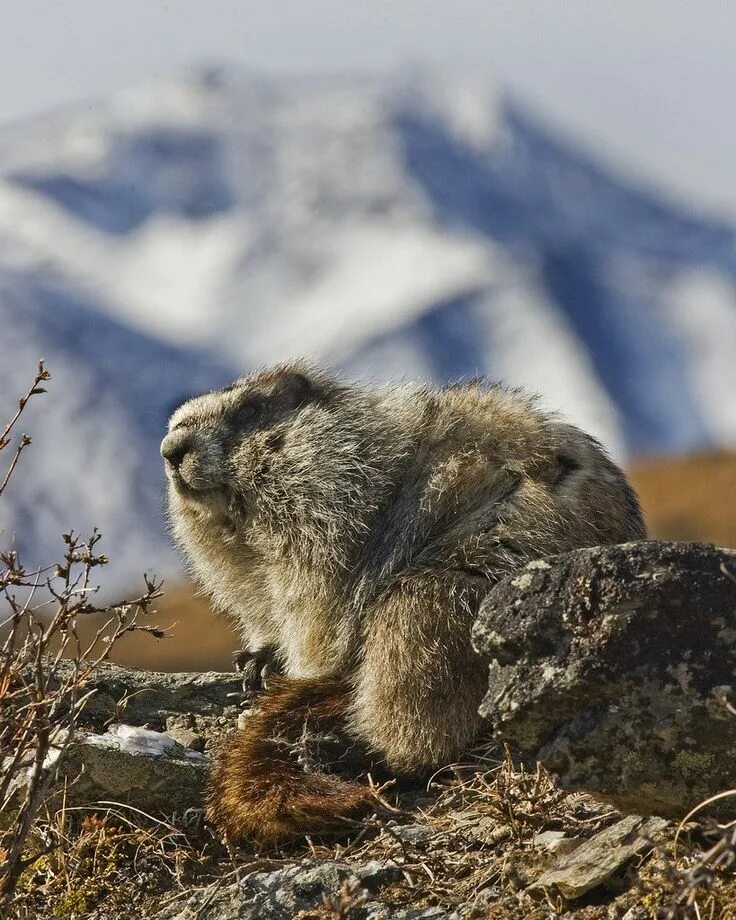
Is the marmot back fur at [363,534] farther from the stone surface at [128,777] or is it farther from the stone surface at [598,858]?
the stone surface at [598,858]

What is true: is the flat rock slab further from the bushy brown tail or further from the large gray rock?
the large gray rock

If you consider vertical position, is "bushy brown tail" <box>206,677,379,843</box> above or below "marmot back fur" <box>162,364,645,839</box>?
below

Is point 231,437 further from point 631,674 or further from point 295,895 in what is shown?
point 631,674

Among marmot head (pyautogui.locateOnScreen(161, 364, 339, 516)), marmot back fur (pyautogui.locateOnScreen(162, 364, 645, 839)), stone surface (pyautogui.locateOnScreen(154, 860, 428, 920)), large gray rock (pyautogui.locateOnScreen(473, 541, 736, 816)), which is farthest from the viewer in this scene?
marmot head (pyautogui.locateOnScreen(161, 364, 339, 516))

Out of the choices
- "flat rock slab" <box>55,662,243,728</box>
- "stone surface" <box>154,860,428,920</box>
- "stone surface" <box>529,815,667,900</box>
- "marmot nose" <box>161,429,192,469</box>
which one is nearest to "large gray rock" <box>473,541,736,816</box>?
"stone surface" <box>529,815,667,900</box>

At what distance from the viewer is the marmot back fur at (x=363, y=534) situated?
4.89 meters

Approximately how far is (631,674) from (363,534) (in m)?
2.10

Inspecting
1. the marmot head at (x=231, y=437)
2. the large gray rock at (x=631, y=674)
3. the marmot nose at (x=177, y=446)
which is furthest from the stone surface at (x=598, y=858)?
the marmot nose at (x=177, y=446)

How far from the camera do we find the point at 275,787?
469 cm

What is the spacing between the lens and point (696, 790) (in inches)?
139

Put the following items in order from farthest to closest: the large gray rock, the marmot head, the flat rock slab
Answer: the flat rock slab < the marmot head < the large gray rock

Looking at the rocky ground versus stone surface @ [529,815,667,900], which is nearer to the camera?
the rocky ground

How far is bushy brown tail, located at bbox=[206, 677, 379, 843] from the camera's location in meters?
4.60

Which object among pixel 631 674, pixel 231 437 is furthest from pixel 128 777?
pixel 631 674
